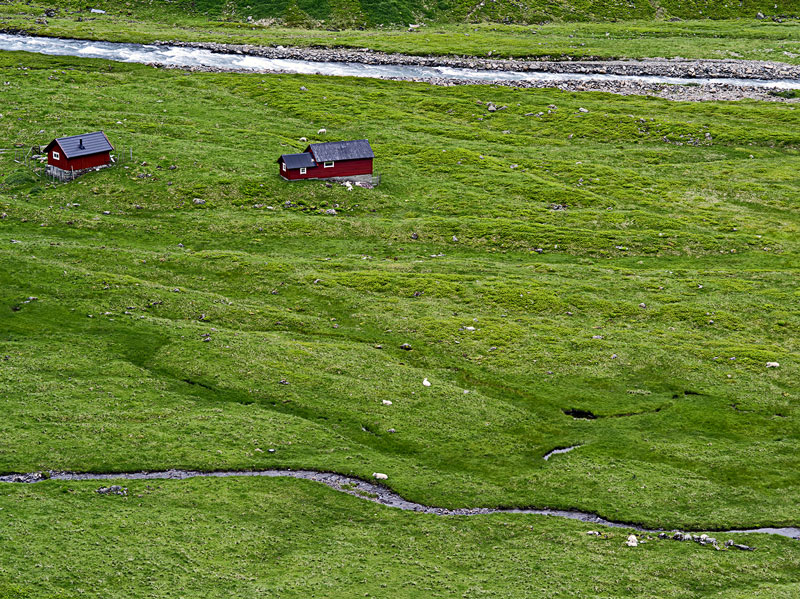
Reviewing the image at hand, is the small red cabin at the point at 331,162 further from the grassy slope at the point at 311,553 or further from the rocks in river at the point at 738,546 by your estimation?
the rocks in river at the point at 738,546

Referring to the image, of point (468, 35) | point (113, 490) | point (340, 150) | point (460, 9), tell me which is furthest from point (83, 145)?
point (460, 9)

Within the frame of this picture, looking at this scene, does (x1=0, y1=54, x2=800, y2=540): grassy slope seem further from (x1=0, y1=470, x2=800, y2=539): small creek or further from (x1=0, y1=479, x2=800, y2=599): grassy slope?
(x1=0, y1=479, x2=800, y2=599): grassy slope

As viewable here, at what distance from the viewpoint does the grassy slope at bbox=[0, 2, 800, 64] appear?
6088 inches

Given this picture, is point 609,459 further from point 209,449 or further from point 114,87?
point 114,87

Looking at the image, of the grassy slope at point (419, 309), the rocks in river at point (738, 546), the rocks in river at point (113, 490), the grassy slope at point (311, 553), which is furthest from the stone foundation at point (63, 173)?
the rocks in river at point (738, 546)

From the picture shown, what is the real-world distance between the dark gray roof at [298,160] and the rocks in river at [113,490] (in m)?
51.9

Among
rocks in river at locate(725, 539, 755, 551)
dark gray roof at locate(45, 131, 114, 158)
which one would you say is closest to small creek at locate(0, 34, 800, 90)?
dark gray roof at locate(45, 131, 114, 158)

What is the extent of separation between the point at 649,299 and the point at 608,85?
80.2 meters

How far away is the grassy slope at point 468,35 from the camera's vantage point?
15462 centimetres

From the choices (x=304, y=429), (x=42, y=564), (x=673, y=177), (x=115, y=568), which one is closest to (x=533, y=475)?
(x=304, y=429)

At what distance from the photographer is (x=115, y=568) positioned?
123ft

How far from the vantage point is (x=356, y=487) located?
46.5 meters

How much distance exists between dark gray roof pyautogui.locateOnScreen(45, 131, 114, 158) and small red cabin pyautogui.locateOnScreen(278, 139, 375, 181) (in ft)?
64.8

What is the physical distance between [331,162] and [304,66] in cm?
6077
